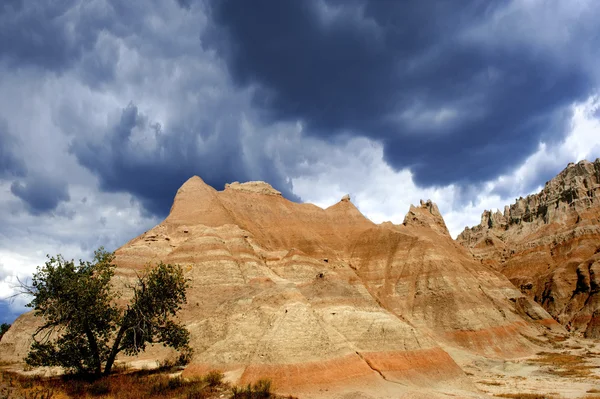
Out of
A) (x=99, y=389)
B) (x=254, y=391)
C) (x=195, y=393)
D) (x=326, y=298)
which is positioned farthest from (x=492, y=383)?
(x=99, y=389)

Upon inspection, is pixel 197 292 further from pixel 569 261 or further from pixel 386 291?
pixel 569 261

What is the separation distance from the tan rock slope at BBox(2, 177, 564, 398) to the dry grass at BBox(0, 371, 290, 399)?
5.87ft

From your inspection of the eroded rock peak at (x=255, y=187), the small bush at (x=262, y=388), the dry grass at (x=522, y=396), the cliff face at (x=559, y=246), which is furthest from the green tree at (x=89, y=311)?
the cliff face at (x=559, y=246)

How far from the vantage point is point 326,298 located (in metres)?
40.2

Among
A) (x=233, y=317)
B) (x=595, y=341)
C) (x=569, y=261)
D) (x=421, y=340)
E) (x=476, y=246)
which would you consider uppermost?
(x=476, y=246)

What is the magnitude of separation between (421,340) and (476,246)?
106 m

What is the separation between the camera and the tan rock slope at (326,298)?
29.2 m

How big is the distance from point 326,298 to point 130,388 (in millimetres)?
21155

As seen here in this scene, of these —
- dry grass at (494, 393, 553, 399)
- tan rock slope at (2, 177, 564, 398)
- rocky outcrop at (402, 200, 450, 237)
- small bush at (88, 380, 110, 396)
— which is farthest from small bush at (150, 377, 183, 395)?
rocky outcrop at (402, 200, 450, 237)

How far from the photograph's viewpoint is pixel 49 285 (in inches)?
997

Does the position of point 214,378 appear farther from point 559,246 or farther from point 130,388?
point 559,246

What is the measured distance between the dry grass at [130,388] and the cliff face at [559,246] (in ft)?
259

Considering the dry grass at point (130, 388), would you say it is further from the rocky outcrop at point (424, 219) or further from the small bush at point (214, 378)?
the rocky outcrop at point (424, 219)

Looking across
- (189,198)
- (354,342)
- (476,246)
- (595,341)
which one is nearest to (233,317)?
(354,342)
